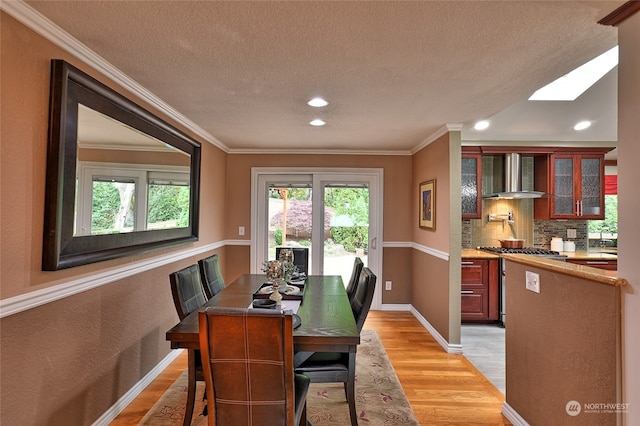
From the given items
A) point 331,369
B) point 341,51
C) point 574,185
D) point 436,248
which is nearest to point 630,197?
point 341,51

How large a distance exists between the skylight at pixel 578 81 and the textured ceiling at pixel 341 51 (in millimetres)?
1587

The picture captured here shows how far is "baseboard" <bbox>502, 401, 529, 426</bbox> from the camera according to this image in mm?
2143

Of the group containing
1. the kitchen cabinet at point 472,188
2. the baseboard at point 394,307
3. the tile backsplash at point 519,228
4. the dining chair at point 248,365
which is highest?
the kitchen cabinet at point 472,188

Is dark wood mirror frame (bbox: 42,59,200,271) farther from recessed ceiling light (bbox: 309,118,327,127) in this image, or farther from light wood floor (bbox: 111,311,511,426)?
recessed ceiling light (bbox: 309,118,327,127)

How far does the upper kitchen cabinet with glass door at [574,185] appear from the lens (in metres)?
4.50

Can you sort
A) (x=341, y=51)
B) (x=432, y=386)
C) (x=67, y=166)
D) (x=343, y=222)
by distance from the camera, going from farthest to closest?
(x=343, y=222), (x=432, y=386), (x=341, y=51), (x=67, y=166)

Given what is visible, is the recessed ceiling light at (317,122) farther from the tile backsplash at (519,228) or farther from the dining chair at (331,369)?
the tile backsplash at (519,228)

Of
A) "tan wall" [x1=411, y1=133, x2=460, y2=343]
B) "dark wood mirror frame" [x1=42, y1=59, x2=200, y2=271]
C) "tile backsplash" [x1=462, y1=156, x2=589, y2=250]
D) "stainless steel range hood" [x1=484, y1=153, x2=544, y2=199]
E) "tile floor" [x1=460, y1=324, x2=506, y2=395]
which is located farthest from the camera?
"tile backsplash" [x1=462, y1=156, x2=589, y2=250]

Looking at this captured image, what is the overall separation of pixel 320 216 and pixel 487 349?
259cm

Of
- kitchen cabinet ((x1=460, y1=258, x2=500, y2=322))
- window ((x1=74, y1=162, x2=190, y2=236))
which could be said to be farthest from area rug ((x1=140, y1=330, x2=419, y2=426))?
kitchen cabinet ((x1=460, y1=258, x2=500, y2=322))

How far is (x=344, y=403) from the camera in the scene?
2.46 meters

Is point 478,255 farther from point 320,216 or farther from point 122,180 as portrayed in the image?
point 122,180

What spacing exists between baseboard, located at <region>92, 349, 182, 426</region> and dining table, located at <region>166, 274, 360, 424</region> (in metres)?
0.61

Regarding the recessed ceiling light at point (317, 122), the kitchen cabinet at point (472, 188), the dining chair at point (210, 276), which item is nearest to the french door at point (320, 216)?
the kitchen cabinet at point (472, 188)
